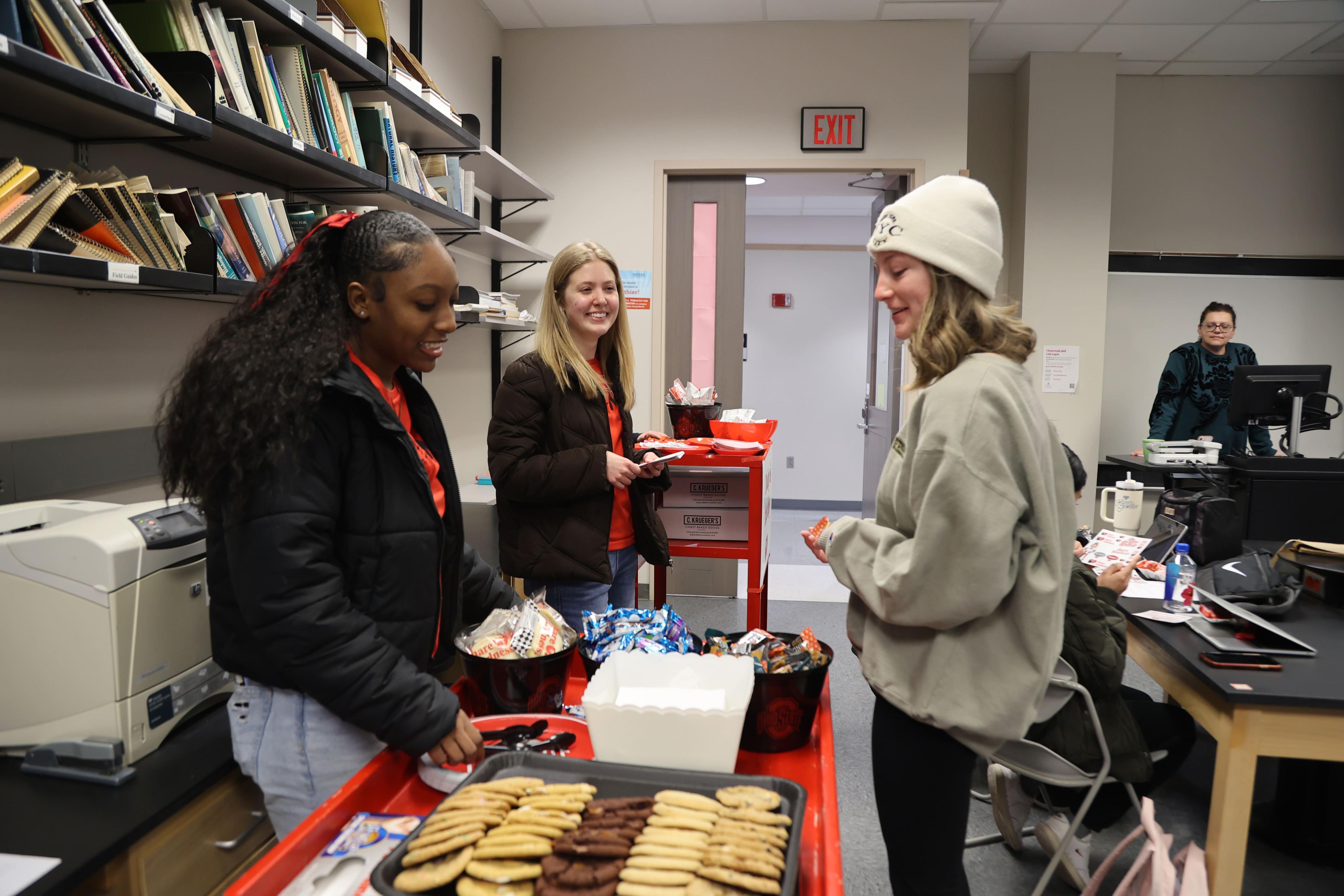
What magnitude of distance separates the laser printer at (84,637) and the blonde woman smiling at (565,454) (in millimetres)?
822

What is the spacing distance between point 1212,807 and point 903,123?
3682 millimetres

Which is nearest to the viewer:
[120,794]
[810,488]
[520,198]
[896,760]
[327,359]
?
[327,359]

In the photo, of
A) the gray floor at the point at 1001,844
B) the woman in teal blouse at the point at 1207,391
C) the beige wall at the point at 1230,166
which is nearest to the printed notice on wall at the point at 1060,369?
the woman in teal blouse at the point at 1207,391

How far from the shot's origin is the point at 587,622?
1.36 metres

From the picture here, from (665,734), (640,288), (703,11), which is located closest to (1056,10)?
(703,11)

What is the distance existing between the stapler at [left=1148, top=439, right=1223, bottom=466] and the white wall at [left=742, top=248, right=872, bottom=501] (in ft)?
11.1

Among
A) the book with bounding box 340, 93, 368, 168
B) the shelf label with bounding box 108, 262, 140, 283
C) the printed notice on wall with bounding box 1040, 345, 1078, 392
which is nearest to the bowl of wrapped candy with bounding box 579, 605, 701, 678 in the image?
the shelf label with bounding box 108, 262, 140, 283

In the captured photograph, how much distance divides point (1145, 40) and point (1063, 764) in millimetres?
4615

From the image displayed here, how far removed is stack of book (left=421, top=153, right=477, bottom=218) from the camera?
298 cm

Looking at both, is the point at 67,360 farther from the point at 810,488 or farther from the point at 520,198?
the point at 810,488

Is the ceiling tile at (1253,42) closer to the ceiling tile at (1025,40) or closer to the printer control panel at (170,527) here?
the ceiling tile at (1025,40)

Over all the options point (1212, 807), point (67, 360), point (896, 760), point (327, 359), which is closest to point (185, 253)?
point (67, 360)

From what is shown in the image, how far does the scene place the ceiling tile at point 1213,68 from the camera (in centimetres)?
502

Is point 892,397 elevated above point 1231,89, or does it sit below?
below
